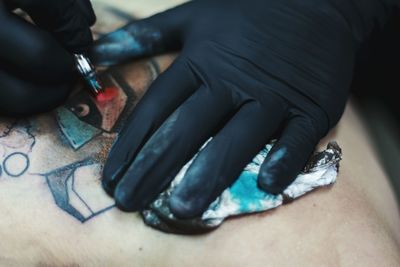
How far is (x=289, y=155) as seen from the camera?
3.04 feet

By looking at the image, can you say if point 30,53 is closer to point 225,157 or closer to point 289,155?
point 225,157

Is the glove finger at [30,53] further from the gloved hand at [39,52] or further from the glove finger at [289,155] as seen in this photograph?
the glove finger at [289,155]

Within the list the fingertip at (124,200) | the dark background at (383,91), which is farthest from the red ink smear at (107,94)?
the dark background at (383,91)

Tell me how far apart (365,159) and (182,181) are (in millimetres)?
493

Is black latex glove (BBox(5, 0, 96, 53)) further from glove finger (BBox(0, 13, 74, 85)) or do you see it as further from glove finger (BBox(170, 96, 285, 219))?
glove finger (BBox(170, 96, 285, 219))

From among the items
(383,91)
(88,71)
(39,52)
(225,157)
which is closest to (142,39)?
(88,71)

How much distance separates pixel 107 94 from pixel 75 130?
12cm

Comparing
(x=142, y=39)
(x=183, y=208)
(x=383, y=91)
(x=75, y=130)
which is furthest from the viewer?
(x=383, y=91)

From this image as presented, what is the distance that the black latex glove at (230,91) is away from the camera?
880mm

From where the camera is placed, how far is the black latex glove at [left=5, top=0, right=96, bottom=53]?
89cm

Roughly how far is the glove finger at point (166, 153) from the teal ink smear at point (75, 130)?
6.1 inches

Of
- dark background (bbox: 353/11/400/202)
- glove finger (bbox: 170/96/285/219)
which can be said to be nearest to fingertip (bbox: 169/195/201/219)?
glove finger (bbox: 170/96/285/219)

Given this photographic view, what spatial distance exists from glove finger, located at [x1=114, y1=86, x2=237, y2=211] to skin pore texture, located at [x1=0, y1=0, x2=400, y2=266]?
0.05m

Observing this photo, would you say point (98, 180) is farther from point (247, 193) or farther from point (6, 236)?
point (247, 193)
